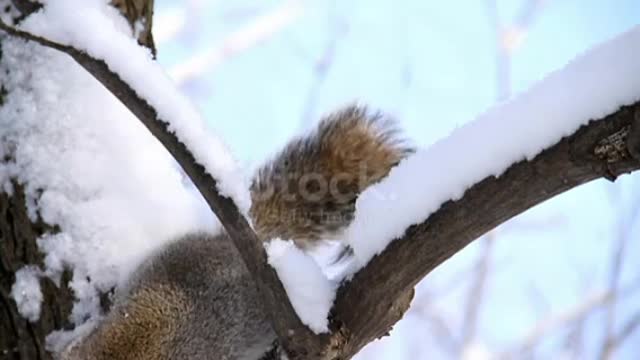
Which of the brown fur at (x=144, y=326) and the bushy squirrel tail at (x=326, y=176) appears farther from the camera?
the bushy squirrel tail at (x=326, y=176)

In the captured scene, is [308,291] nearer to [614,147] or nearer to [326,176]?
[614,147]

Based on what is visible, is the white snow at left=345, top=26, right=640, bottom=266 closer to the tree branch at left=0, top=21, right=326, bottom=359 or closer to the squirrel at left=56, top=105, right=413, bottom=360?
the tree branch at left=0, top=21, right=326, bottom=359

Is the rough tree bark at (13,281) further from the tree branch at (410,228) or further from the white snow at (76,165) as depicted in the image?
the tree branch at (410,228)

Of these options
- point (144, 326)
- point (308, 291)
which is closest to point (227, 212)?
point (308, 291)

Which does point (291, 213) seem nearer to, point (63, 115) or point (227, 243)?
point (227, 243)

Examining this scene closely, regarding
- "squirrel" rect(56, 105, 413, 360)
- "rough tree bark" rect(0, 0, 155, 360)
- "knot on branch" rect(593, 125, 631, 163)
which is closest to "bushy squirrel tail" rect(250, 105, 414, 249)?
"squirrel" rect(56, 105, 413, 360)

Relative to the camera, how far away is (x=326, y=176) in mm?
1655

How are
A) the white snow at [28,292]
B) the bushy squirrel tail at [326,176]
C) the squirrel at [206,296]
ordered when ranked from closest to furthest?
the white snow at [28,292], the squirrel at [206,296], the bushy squirrel tail at [326,176]

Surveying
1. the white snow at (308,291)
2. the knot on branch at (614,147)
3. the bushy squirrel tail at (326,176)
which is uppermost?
the bushy squirrel tail at (326,176)

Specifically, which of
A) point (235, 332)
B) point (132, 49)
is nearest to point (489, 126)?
point (132, 49)

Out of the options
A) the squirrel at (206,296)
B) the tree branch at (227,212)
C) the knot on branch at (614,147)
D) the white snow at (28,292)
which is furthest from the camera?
the squirrel at (206,296)

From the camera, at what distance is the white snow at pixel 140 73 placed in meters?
1.04

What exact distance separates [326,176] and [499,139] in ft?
2.32

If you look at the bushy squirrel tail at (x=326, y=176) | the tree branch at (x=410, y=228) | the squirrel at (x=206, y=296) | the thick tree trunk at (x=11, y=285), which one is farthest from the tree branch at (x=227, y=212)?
the bushy squirrel tail at (x=326, y=176)
